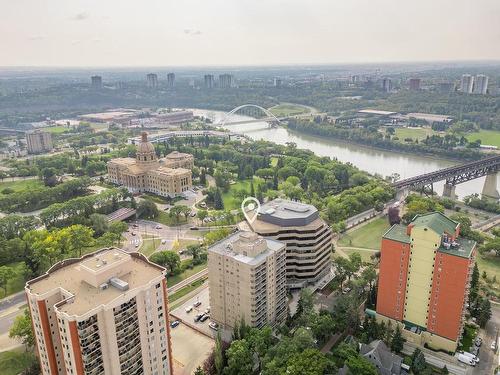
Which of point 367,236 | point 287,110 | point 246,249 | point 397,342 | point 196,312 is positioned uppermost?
point 246,249

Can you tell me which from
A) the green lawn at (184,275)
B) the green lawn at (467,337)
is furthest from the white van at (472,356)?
the green lawn at (184,275)

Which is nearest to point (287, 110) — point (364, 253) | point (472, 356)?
point (364, 253)

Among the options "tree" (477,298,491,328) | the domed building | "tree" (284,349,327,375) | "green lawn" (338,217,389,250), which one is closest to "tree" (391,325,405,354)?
"tree" (284,349,327,375)

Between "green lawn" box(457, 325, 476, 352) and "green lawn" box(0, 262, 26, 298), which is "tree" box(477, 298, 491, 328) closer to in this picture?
"green lawn" box(457, 325, 476, 352)

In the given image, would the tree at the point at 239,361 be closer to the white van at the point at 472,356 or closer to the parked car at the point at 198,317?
the parked car at the point at 198,317

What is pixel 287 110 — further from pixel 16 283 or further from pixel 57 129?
pixel 16 283

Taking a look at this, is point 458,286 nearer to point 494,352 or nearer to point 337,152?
point 494,352

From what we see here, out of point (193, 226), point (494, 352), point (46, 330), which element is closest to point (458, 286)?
point (494, 352)
